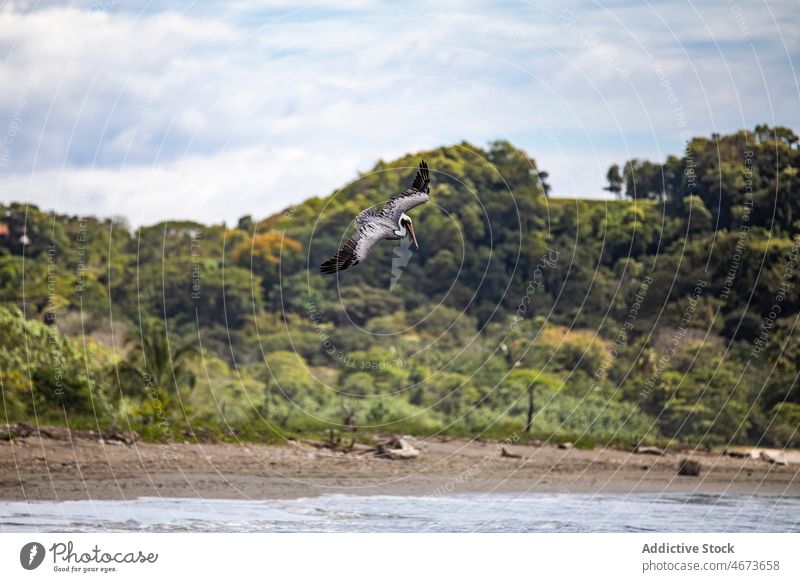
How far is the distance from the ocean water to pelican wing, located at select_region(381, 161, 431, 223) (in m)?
11.3

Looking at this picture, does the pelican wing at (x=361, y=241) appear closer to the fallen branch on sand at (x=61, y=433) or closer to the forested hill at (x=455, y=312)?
the fallen branch on sand at (x=61, y=433)

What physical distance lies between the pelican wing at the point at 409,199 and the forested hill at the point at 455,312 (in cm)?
1896

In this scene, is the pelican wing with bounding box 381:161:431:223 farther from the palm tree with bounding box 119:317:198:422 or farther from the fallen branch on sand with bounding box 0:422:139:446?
the palm tree with bounding box 119:317:198:422

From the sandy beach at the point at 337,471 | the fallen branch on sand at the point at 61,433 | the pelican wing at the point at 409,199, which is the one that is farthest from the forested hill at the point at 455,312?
the pelican wing at the point at 409,199

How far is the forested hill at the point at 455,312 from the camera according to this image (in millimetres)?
55594

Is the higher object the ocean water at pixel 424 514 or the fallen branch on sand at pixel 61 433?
the fallen branch on sand at pixel 61 433

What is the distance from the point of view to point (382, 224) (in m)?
30.4

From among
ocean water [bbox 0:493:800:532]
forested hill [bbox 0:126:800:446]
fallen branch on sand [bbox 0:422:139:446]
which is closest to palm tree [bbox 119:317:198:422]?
forested hill [bbox 0:126:800:446]

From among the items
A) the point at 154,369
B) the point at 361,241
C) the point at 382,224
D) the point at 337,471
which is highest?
the point at 382,224

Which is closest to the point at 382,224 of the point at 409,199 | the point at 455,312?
the point at 409,199

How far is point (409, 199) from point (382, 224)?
134 centimetres

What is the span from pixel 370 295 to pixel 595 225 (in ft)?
37.3

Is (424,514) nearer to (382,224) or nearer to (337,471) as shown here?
(337,471)
